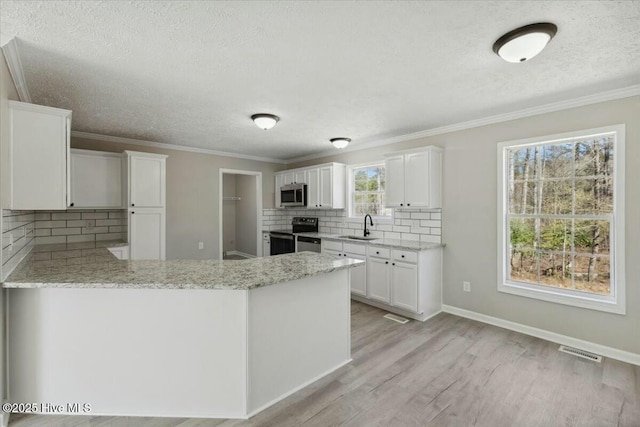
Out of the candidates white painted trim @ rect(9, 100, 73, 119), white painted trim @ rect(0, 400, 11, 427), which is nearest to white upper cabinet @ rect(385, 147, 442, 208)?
white painted trim @ rect(9, 100, 73, 119)

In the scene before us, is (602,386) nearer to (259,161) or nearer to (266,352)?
(266,352)

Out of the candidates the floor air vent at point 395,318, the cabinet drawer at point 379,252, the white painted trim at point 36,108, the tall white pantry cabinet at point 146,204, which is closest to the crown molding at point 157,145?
the tall white pantry cabinet at point 146,204

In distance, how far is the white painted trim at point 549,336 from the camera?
2646mm

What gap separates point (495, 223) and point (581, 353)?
4.70ft

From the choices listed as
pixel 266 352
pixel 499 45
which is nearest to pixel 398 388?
pixel 266 352

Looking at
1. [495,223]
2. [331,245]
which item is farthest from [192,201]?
[495,223]

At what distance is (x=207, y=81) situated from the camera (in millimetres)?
2482

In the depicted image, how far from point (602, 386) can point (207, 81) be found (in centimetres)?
395

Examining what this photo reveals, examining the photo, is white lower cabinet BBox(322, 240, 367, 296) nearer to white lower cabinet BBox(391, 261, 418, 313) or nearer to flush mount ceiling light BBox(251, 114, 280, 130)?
white lower cabinet BBox(391, 261, 418, 313)

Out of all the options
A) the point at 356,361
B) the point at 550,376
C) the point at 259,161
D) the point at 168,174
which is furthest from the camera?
the point at 259,161

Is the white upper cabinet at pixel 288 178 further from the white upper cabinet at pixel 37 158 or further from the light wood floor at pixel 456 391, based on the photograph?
the white upper cabinet at pixel 37 158

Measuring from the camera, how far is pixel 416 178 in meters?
3.92

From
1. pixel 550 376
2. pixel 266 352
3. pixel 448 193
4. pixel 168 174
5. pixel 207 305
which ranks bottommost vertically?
pixel 550 376

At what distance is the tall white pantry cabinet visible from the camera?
13.0 ft
